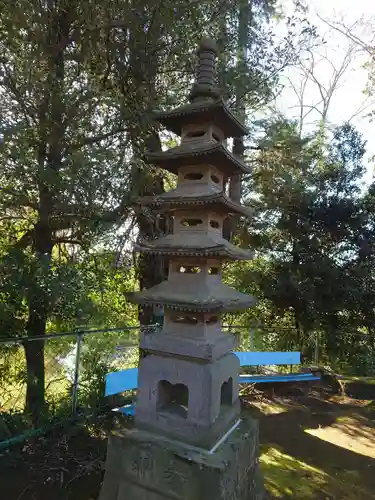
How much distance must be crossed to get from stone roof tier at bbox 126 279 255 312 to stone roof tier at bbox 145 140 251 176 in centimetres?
148

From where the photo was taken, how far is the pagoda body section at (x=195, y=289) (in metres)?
4.02

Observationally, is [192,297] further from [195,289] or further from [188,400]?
[188,400]

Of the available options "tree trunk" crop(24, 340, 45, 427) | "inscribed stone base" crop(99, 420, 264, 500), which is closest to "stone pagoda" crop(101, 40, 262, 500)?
"inscribed stone base" crop(99, 420, 264, 500)

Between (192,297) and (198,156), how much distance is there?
1681 mm

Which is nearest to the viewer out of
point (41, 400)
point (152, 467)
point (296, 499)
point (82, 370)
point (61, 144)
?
point (152, 467)

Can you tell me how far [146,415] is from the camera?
4.36m

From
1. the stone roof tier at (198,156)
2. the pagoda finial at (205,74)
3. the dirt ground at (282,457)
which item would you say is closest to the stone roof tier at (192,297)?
the stone roof tier at (198,156)

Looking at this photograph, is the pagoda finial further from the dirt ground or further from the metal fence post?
the dirt ground

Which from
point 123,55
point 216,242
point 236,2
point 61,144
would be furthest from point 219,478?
point 236,2

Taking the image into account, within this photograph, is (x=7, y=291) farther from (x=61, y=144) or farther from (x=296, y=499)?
(x=296, y=499)

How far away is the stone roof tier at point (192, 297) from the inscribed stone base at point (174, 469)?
1.60 m

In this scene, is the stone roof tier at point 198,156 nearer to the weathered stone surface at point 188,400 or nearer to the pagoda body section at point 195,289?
the pagoda body section at point 195,289

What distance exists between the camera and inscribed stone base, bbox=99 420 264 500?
12.3 ft

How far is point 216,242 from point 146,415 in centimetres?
232
